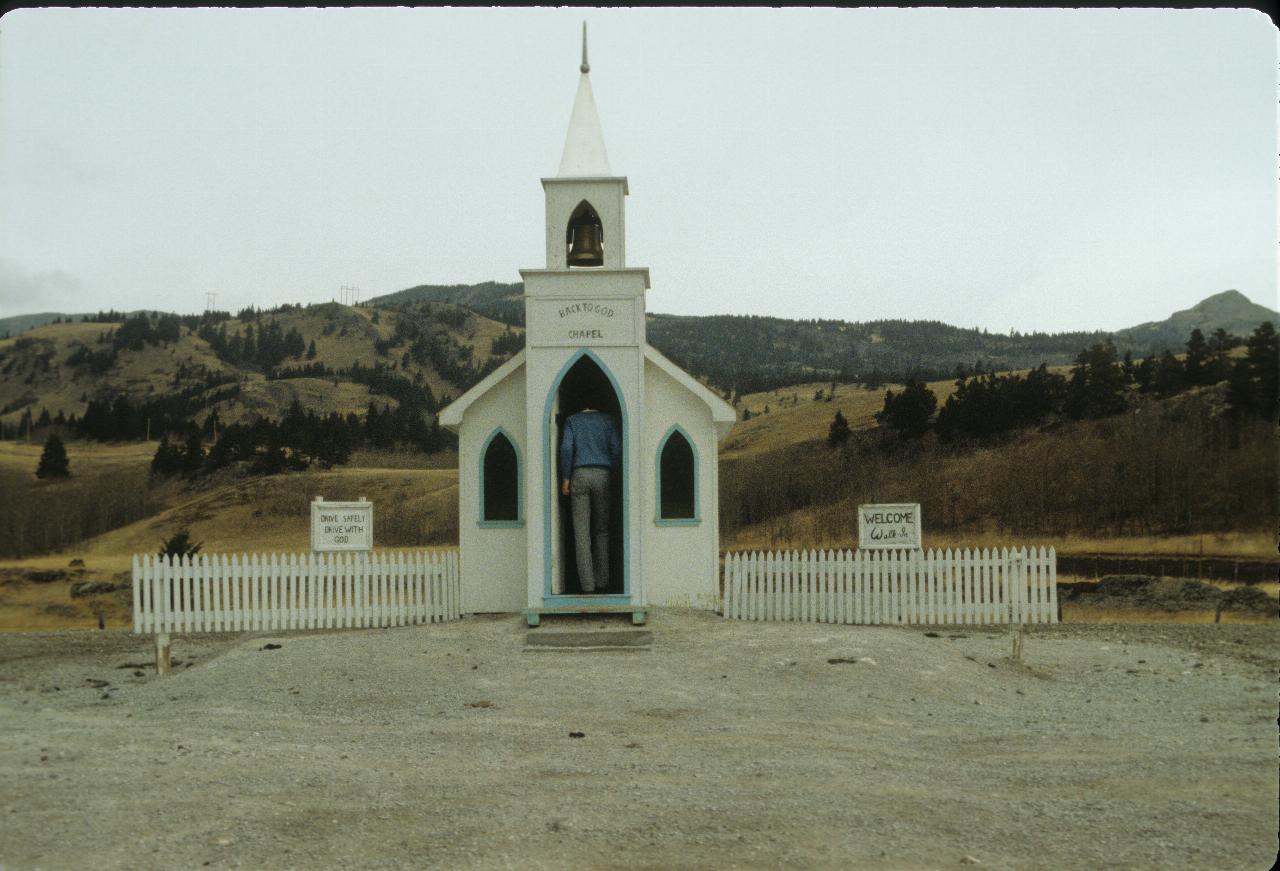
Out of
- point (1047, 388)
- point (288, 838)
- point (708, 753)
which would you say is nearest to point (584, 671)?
point (708, 753)

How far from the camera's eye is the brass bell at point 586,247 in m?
16.9

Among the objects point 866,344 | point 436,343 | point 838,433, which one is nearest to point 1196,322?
point 866,344

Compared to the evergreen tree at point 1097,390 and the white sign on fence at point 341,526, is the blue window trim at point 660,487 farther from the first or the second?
the evergreen tree at point 1097,390

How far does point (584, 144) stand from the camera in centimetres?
1705

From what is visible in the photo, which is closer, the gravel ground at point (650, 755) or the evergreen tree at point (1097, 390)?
the gravel ground at point (650, 755)

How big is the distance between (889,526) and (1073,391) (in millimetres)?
27642

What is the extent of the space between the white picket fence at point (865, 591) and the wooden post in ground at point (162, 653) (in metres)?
7.92

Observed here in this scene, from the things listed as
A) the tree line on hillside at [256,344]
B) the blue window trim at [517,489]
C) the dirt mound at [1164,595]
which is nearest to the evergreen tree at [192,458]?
the blue window trim at [517,489]

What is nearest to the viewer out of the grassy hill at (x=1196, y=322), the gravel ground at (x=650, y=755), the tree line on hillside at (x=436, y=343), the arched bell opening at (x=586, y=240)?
the gravel ground at (x=650, y=755)

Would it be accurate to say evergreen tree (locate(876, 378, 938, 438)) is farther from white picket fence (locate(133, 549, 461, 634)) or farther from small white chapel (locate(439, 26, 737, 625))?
white picket fence (locate(133, 549, 461, 634))

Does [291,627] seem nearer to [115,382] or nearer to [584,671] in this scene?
[584,671]

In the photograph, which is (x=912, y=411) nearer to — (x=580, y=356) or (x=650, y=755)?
(x=580, y=356)

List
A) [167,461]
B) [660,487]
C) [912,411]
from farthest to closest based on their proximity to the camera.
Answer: [167,461], [912,411], [660,487]

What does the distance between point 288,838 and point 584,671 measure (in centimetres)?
582
